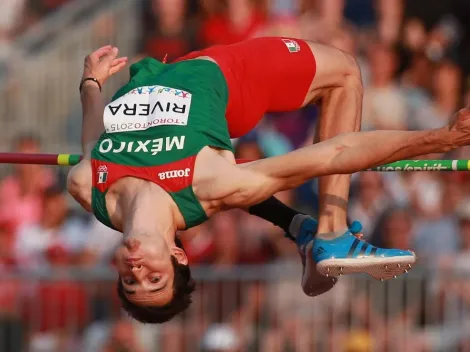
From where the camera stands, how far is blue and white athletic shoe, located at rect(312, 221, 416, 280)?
333 inches

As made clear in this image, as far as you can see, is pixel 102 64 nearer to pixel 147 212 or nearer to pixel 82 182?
pixel 82 182

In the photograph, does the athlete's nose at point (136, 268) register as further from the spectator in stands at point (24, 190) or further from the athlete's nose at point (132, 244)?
the spectator in stands at point (24, 190)

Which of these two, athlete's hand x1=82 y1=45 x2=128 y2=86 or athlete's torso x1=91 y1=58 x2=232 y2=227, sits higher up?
athlete's hand x1=82 y1=45 x2=128 y2=86

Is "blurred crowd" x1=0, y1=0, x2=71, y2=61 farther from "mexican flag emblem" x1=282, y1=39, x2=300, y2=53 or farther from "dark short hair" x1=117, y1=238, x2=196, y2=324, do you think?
"dark short hair" x1=117, y1=238, x2=196, y2=324

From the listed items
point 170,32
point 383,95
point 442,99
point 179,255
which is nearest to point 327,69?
point 179,255

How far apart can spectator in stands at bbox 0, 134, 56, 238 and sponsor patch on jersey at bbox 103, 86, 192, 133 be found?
16.7 ft

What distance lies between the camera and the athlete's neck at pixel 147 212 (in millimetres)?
7953

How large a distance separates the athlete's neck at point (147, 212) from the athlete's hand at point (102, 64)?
1.34 m

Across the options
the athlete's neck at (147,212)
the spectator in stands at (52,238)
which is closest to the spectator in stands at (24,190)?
the spectator in stands at (52,238)

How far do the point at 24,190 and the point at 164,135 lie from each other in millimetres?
5765

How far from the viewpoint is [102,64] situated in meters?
9.31

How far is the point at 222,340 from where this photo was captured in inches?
→ 476

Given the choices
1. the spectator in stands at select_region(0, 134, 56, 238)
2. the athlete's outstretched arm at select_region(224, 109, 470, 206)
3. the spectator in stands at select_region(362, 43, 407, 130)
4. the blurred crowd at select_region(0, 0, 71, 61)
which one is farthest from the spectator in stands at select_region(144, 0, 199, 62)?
the athlete's outstretched arm at select_region(224, 109, 470, 206)

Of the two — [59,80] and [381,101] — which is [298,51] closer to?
[381,101]
